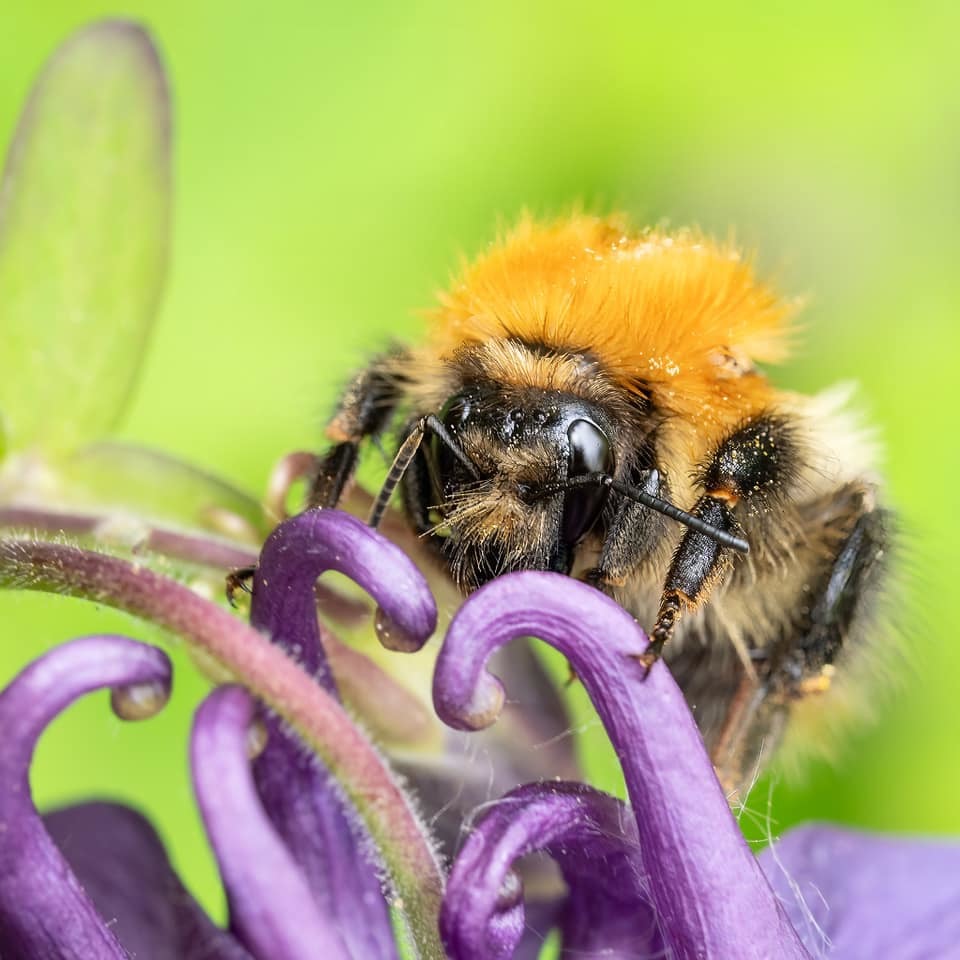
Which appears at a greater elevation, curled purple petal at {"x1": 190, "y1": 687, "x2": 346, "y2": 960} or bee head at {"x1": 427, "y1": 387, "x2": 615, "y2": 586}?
bee head at {"x1": 427, "y1": 387, "x2": 615, "y2": 586}

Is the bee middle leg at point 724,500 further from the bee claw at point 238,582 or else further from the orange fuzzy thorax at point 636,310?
the bee claw at point 238,582

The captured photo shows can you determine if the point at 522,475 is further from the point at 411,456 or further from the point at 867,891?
the point at 867,891

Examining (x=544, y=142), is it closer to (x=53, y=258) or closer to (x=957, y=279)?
(x=957, y=279)

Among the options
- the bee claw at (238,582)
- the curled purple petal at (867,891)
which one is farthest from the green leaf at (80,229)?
the curled purple petal at (867,891)

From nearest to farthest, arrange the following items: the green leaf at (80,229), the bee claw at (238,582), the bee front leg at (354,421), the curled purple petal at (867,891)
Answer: the bee claw at (238,582)
the bee front leg at (354,421)
the curled purple petal at (867,891)
the green leaf at (80,229)

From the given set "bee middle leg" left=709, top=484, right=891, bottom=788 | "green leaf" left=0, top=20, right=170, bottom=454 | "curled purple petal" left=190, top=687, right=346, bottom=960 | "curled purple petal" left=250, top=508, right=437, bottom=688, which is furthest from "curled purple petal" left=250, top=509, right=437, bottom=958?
"green leaf" left=0, top=20, right=170, bottom=454

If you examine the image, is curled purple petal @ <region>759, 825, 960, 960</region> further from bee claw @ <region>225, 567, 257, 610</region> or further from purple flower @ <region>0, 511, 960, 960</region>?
bee claw @ <region>225, 567, 257, 610</region>

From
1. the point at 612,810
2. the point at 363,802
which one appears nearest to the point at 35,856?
the point at 363,802
